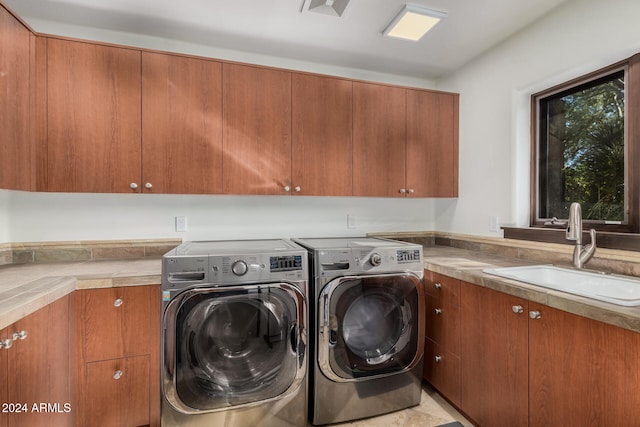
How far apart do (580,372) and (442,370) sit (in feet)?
3.03

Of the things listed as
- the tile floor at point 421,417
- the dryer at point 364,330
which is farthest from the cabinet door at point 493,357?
the dryer at point 364,330

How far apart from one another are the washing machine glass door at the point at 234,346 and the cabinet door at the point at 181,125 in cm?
79

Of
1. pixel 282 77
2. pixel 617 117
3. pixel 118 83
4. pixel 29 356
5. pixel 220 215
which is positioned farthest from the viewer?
pixel 220 215

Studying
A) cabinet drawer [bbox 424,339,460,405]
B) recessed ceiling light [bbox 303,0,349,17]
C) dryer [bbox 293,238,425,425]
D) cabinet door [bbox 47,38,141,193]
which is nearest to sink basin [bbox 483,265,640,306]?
dryer [bbox 293,238,425,425]

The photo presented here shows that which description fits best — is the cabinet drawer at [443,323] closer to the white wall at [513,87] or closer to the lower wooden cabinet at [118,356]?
the white wall at [513,87]

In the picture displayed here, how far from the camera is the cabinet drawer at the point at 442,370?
1892 mm

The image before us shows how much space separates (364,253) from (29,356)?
1564 millimetres

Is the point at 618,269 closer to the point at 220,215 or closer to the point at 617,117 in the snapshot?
the point at 617,117

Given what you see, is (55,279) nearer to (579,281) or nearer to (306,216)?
(306,216)

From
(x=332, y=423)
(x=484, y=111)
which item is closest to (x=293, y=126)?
(x=484, y=111)

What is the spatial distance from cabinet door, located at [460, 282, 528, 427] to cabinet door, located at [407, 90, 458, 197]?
106cm

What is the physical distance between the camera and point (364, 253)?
1862 mm

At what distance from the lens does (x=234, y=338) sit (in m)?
1.70

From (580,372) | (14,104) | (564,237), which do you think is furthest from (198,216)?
(564,237)
